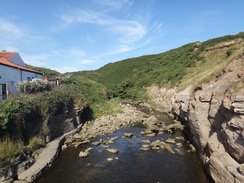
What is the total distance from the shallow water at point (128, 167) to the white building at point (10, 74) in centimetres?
846

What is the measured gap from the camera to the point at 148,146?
60.9 feet

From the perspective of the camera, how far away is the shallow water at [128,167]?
1294 cm

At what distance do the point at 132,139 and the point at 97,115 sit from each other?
12.0 metres

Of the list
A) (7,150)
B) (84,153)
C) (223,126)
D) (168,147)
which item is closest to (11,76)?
(7,150)

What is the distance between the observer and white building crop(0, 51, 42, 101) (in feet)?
65.0

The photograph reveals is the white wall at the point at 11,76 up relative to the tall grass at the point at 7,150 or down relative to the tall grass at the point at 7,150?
up

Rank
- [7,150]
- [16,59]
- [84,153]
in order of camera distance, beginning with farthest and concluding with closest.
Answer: [16,59] → [84,153] → [7,150]

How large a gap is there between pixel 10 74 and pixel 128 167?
1786 cm

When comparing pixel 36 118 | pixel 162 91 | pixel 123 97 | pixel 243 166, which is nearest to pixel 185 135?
pixel 243 166

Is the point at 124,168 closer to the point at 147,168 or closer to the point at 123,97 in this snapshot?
the point at 147,168

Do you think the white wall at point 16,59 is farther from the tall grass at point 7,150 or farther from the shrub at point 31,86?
the tall grass at point 7,150

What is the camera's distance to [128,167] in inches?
576

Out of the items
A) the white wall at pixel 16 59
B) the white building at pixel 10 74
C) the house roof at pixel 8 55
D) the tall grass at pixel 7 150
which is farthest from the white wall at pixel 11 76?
the tall grass at pixel 7 150

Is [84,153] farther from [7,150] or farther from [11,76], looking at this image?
[11,76]
